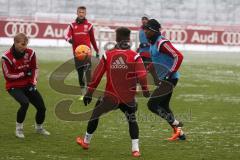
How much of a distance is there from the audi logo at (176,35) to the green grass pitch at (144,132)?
21774 millimetres

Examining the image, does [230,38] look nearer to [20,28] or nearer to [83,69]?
[20,28]

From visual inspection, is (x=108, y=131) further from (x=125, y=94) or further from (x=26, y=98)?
(x=125, y=94)

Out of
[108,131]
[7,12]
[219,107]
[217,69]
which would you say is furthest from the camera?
[7,12]

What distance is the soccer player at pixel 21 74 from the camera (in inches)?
419

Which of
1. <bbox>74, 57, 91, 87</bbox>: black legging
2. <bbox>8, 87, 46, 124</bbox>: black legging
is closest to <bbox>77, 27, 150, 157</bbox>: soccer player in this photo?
<bbox>8, 87, 46, 124</bbox>: black legging

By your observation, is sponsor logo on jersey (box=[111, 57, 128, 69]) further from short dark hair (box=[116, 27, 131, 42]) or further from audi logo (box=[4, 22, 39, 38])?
audi logo (box=[4, 22, 39, 38])

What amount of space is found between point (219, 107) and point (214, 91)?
3.78m

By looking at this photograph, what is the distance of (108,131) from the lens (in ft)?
38.7

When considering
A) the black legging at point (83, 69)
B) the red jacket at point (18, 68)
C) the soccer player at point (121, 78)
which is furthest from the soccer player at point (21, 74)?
the black legging at point (83, 69)

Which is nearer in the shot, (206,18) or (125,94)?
(125,94)

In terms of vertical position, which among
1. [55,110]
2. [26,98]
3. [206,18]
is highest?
[26,98]

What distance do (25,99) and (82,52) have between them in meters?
5.88

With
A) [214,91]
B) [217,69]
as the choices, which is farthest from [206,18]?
[214,91]

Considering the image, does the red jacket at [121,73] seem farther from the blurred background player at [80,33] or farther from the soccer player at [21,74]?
the blurred background player at [80,33]
